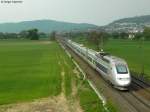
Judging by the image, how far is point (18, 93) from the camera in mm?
36188

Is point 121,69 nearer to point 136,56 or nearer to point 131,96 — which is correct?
point 131,96

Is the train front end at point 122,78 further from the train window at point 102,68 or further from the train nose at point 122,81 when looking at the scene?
the train window at point 102,68

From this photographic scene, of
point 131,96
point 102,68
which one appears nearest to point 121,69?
point 131,96

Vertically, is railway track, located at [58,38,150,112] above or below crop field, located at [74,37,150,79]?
above

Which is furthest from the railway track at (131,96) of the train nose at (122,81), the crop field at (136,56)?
the crop field at (136,56)

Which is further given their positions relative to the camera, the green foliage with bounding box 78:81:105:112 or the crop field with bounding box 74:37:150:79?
the crop field with bounding box 74:37:150:79

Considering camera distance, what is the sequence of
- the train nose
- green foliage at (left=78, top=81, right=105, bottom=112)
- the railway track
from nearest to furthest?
green foliage at (left=78, top=81, right=105, bottom=112)
the railway track
the train nose

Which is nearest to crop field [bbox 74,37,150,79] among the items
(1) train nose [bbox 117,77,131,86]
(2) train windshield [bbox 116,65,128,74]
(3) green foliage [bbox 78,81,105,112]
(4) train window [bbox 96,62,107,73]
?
(4) train window [bbox 96,62,107,73]

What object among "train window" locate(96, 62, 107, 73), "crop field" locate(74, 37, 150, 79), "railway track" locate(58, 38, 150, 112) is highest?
"train window" locate(96, 62, 107, 73)

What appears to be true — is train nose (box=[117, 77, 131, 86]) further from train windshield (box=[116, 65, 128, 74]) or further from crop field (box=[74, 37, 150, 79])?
crop field (box=[74, 37, 150, 79])

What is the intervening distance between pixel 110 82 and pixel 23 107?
13277 mm

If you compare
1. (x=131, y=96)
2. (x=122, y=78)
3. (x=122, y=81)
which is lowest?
(x=131, y=96)

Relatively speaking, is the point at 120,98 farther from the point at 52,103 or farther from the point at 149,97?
the point at 52,103

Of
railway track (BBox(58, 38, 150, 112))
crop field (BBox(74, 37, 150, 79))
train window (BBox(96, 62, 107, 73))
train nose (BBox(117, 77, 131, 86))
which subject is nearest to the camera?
railway track (BBox(58, 38, 150, 112))
